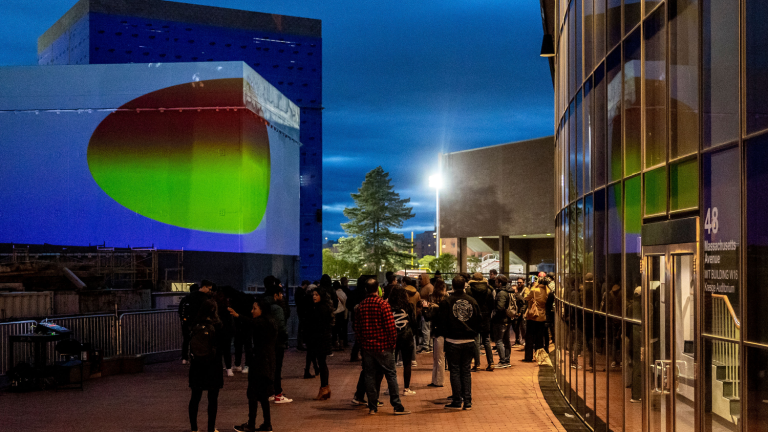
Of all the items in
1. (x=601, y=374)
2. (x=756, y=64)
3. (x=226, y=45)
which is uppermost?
(x=226, y=45)

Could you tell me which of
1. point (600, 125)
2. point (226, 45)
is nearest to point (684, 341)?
point (600, 125)

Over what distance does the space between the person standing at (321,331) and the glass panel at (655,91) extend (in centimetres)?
671

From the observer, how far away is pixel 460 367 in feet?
39.3

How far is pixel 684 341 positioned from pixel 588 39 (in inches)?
228

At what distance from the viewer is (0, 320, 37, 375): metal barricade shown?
14.7 meters

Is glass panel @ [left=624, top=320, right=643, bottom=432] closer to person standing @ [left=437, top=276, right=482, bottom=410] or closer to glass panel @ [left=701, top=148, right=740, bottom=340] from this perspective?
glass panel @ [left=701, top=148, right=740, bottom=340]

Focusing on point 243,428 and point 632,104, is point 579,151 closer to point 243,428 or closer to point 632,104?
point 632,104

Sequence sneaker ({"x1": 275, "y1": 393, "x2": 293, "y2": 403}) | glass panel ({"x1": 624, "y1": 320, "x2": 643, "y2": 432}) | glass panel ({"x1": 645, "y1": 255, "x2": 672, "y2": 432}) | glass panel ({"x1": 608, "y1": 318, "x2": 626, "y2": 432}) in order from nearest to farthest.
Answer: glass panel ({"x1": 645, "y1": 255, "x2": 672, "y2": 432})
glass panel ({"x1": 624, "y1": 320, "x2": 643, "y2": 432})
glass panel ({"x1": 608, "y1": 318, "x2": 626, "y2": 432})
sneaker ({"x1": 275, "y1": 393, "x2": 293, "y2": 403})

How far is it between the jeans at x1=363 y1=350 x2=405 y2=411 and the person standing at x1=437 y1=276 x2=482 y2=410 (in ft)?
2.96

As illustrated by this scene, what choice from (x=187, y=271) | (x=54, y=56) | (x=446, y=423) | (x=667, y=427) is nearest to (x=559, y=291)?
(x=446, y=423)

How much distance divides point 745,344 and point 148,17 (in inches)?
2632

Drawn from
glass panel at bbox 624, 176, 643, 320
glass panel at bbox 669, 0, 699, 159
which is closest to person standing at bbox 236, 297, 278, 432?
glass panel at bbox 624, 176, 643, 320

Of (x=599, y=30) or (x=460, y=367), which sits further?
(x=460, y=367)

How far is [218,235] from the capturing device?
38812mm
